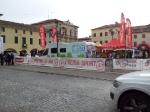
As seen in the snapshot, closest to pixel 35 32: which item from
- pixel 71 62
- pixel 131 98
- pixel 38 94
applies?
pixel 71 62

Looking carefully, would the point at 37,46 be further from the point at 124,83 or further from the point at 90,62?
the point at 124,83

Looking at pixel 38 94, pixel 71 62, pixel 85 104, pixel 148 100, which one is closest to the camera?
pixel 148 100

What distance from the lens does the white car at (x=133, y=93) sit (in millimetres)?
3756

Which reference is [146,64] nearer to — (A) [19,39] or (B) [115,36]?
(A) [19,39]

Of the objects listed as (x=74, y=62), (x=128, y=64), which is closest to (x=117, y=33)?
(x=74, y=62)

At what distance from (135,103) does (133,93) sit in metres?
0.22

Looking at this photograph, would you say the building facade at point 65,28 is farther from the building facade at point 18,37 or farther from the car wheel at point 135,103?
the car wheel at point 135,103

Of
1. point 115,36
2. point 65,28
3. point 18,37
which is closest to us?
point 18,37

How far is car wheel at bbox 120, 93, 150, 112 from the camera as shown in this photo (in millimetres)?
3735

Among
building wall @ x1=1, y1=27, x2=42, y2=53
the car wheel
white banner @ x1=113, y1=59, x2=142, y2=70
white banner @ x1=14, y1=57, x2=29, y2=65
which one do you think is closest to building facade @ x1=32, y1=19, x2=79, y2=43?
building wall @ x1=1, y1=27, x2=42, y2=53

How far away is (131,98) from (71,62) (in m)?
12.7

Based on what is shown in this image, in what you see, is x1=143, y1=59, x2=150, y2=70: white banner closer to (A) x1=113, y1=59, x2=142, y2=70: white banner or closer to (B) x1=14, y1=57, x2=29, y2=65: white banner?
(A) x1=113, y1=59, x2=142, y2=70: white banner

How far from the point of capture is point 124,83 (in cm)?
411

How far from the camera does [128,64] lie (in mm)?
14219
